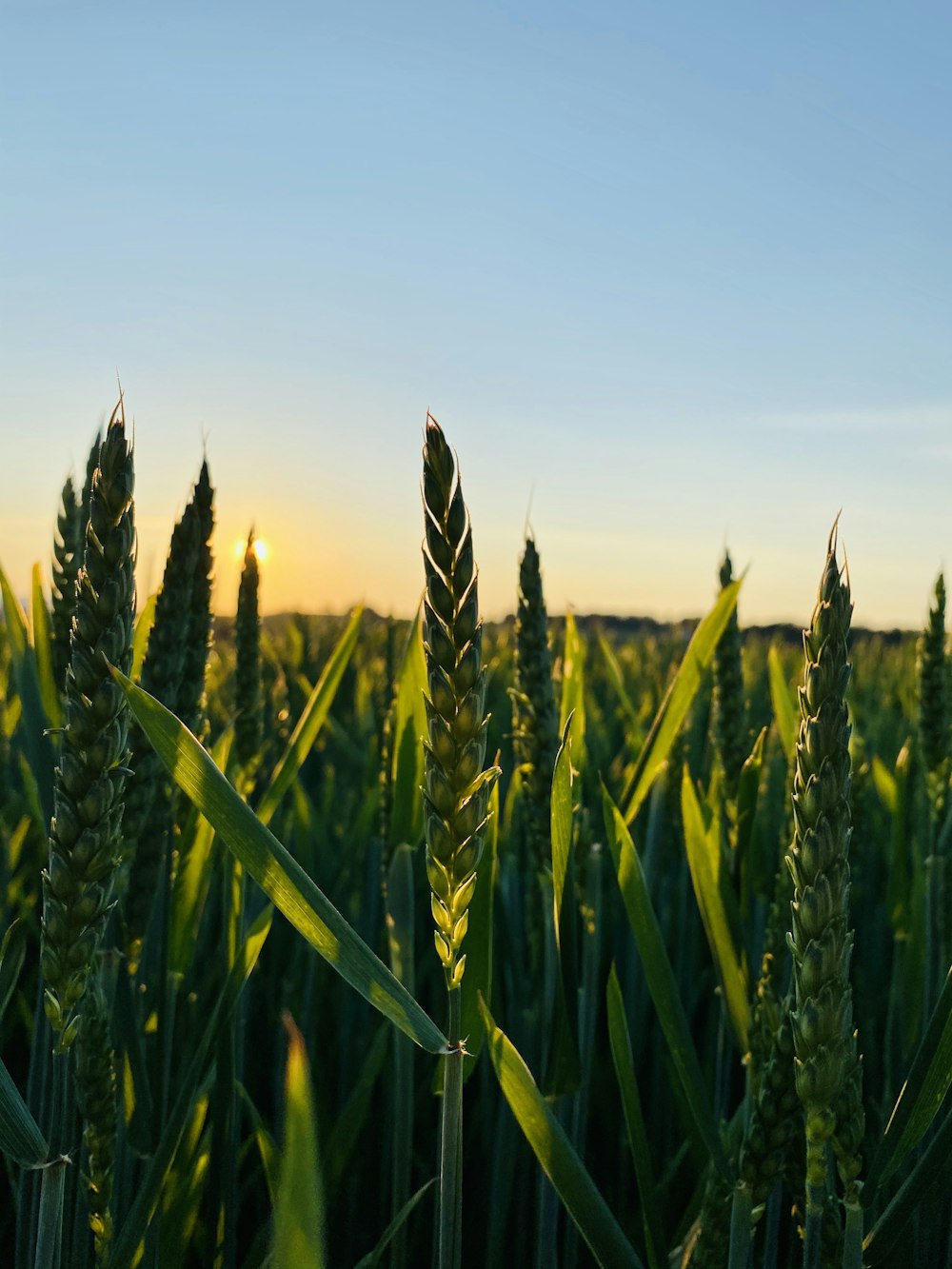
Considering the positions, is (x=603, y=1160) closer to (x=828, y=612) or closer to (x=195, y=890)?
(x=195, y=890)

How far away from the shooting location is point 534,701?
3.62 feet

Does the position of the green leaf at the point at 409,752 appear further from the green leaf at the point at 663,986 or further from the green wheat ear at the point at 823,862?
the green wheat ear at the point at 823,862

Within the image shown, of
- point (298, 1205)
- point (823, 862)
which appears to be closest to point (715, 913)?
point (823, 862)

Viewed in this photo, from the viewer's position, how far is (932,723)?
1.70 metres

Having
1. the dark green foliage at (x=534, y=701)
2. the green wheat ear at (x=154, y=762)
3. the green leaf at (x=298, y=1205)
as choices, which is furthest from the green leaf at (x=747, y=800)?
the green leaf at (x=298, y=1205)

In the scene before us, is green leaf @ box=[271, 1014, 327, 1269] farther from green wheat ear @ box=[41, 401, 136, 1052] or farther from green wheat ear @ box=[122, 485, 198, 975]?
green wheat ear @ box=[122, 485, 198, 975]

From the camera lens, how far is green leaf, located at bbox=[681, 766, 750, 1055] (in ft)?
3.19

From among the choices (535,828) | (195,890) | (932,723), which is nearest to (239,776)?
(195,890)

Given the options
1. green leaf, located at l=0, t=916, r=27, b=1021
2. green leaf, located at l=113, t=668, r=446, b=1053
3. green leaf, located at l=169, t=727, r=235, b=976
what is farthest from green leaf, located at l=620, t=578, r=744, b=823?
green leaf, located at l=0, t=916, r=27, b=1021

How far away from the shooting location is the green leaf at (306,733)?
1.06 metres

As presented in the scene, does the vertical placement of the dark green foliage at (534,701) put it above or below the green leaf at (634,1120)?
above

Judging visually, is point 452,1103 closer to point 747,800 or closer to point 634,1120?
point 634,1120

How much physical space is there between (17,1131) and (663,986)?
0.52 metres

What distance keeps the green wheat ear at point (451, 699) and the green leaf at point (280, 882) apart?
0.20 ft
